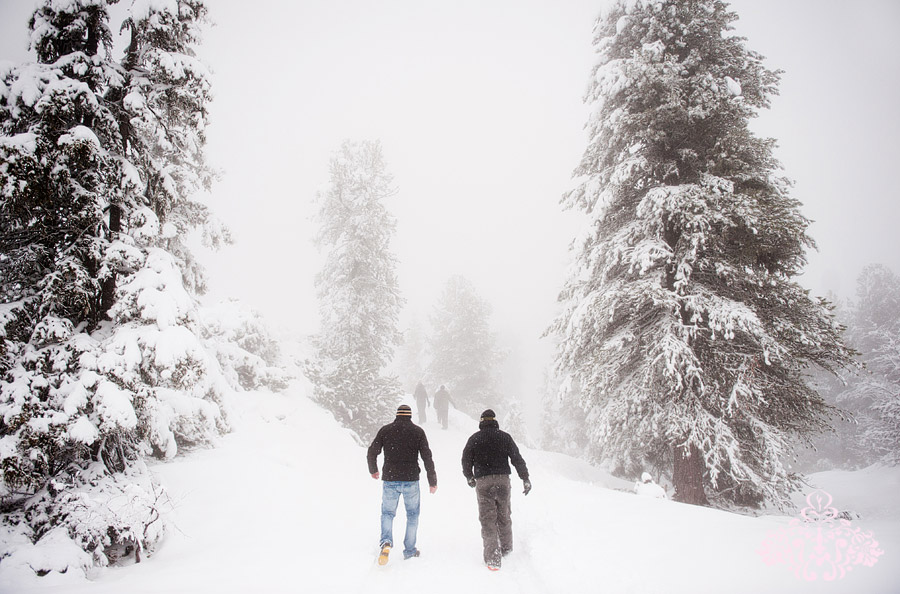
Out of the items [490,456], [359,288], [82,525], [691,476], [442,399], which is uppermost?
[359,288]

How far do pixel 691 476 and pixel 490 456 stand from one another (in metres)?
5.01

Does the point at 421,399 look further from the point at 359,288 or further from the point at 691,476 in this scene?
the point at 691,476

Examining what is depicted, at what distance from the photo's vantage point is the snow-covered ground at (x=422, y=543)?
372cm

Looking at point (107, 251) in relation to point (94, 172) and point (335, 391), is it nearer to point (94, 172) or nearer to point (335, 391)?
point (94, 172)

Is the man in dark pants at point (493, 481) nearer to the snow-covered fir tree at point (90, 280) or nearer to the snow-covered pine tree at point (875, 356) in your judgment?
the snow-covered fir tree at point (90, 280)

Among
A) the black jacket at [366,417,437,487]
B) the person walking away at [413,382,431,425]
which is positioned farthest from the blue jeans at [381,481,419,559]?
the person walking away at [413,382,431,425]

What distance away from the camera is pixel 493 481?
17.1ft

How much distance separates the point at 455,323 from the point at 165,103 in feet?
86.5

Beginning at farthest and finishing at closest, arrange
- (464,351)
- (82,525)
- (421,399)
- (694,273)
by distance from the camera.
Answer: (464,351) < (421,399) < (694,273) < (82,525)

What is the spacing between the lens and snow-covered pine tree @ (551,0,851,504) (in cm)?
689

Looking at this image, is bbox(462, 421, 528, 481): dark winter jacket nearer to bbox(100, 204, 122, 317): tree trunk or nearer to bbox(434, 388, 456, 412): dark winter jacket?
bbox(100, 204, 122, 317): tree trunk

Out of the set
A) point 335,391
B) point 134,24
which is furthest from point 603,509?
point 335,391

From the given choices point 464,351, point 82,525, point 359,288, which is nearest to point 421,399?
point 359,288

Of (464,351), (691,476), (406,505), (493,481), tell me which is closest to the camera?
(493,481)
